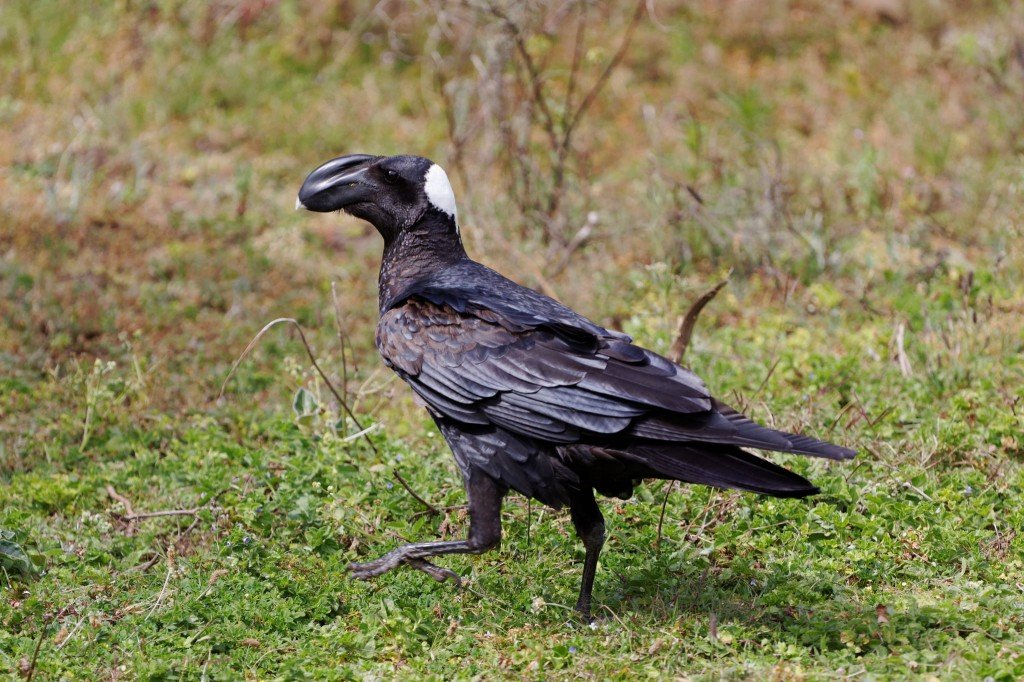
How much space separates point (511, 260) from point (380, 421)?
7.21 feet

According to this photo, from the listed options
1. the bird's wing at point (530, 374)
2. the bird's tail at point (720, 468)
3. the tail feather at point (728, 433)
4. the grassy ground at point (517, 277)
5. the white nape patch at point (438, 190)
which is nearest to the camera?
the tail feather at point (728, 433)

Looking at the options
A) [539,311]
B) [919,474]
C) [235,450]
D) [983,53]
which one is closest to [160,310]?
[235,450]

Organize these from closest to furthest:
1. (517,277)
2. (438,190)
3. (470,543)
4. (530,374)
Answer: (530,374), (470,543), (438,190), (517,277)

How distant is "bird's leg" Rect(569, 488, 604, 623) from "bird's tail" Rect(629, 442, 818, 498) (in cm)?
45

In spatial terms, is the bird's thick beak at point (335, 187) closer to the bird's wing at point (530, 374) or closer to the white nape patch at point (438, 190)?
the white nape patch at point (438, 190)

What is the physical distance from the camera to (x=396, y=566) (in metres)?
4.39

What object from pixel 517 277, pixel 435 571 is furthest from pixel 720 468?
pixel 517 277

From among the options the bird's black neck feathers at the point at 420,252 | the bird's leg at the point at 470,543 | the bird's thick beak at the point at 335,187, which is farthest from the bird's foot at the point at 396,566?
the bird's thick beak at the point at 335,187

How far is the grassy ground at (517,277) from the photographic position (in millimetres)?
4176

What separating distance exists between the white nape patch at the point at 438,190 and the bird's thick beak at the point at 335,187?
0.90 ft

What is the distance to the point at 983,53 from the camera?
31.4ft

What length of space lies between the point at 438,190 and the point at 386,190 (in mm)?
247

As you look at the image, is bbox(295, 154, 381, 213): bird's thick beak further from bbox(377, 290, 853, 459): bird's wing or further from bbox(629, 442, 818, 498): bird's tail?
bbox(629, 442, 818, 498): bird's tail

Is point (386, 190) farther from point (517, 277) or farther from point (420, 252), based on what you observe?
point (517, 277)
